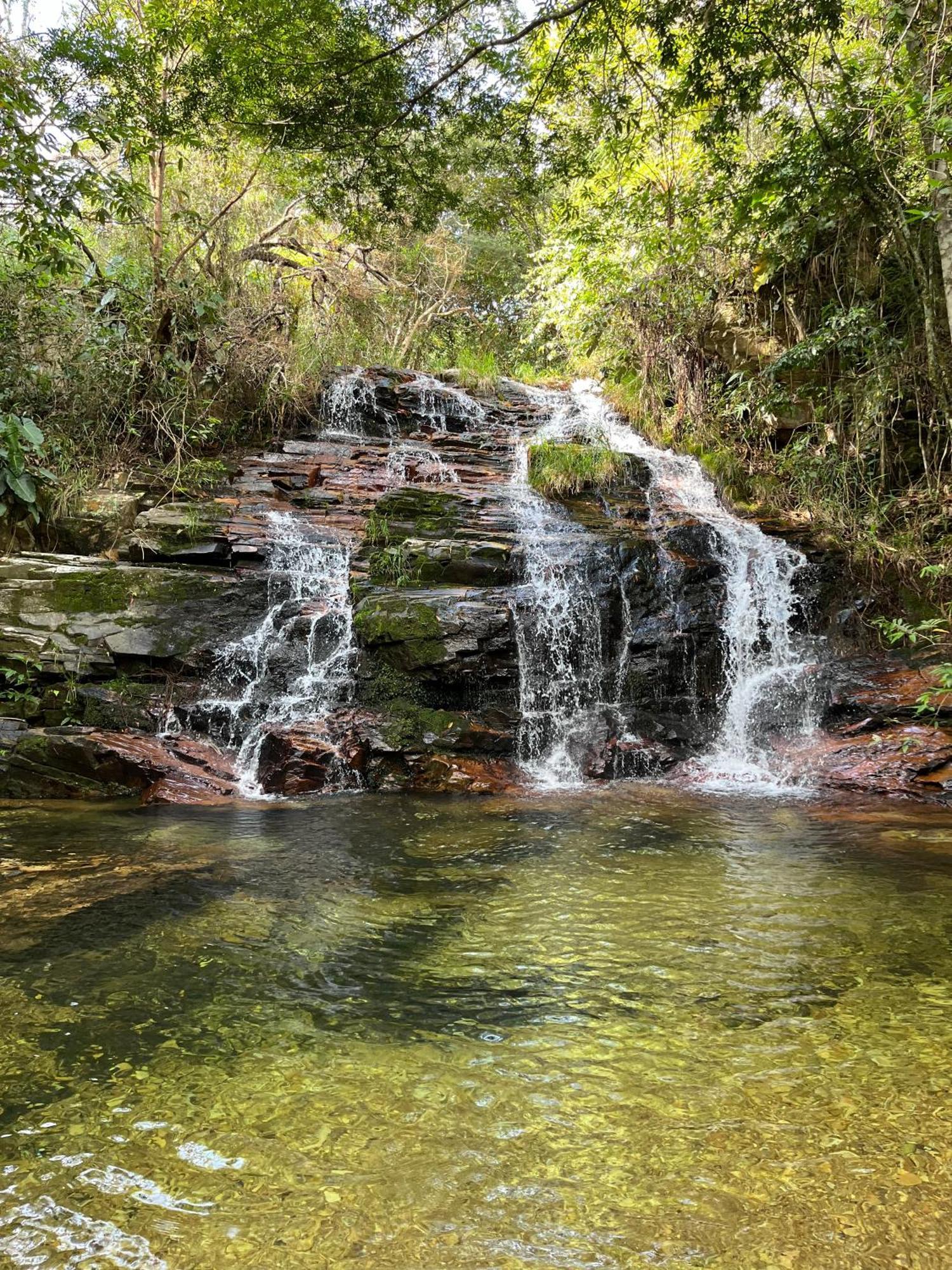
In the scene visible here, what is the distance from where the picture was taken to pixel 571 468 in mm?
10555

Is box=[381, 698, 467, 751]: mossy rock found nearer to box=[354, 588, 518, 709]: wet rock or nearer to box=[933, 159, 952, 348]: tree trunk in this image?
box=[354, 588, 518, 709]: wet rock

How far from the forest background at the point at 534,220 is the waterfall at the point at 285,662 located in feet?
7.54

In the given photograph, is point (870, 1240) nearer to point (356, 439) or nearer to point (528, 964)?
point (528, 964)

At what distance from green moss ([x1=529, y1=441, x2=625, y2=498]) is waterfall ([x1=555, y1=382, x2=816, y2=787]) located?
75cm

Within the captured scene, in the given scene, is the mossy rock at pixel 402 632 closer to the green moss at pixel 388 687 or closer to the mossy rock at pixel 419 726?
the green moss at pixel 388 687

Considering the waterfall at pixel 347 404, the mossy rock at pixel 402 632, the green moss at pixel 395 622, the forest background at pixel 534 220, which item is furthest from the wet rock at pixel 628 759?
the waterfall at pixel 347 404

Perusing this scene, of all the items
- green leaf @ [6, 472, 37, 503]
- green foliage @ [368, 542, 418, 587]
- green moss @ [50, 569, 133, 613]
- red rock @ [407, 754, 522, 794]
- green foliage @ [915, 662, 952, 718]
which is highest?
green leaf @ [6, 472, 37, 503]

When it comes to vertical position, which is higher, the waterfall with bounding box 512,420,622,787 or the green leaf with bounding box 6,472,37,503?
the green leaf with bounding box 6,472,37,503

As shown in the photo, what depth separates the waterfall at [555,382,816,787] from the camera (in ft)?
24.7

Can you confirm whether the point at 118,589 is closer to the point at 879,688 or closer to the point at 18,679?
the point at 18,679

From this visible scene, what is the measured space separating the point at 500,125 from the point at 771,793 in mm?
6031

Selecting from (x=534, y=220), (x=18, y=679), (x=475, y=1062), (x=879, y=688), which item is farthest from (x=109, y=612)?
(x=534, y=220)

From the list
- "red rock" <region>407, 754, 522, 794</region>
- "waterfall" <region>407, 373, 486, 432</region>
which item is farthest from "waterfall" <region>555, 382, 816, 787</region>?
"waterfall" <region>407, 373, 486, 432</region>

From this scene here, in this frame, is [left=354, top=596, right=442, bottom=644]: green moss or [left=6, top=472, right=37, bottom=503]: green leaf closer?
[left=354, top=596, right=442, bottom=644]: green moss
